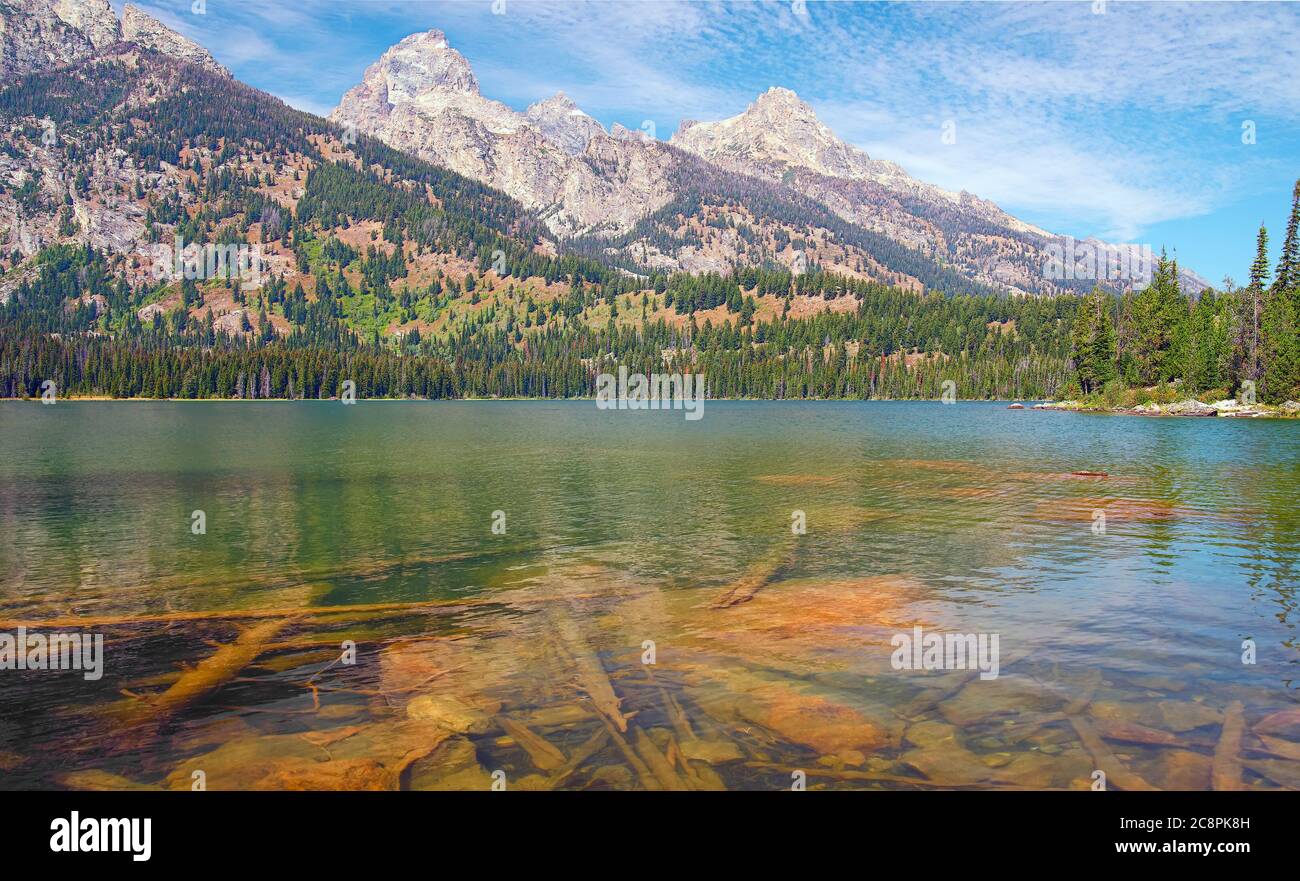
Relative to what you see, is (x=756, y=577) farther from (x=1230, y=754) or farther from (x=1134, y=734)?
(x=1230, y=754)

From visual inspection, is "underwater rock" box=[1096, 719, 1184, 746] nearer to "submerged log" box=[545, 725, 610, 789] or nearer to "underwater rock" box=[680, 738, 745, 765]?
"underwater rock" box=[680, 738, 745, 765]

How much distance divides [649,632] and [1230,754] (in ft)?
45.5

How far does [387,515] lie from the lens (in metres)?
45.2

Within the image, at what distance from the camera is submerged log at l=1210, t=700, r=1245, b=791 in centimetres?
1371

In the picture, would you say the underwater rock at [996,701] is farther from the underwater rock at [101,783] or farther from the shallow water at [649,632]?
the underwater rock at [101,783]

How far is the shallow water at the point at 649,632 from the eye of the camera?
48.9 ft

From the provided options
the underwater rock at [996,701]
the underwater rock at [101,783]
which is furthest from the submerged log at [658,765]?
the underwater rock at [101,783]

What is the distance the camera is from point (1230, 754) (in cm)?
1475

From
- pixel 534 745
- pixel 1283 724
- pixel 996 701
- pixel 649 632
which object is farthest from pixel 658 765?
pixel 1283 724

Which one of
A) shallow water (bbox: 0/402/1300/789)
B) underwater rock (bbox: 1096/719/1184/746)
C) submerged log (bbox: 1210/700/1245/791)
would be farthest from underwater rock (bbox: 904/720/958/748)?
submerged log (bbox: 1210/700/1245/791)

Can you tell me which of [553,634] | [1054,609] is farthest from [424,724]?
[1054,609]

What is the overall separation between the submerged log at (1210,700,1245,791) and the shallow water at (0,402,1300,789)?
0.08 metres
